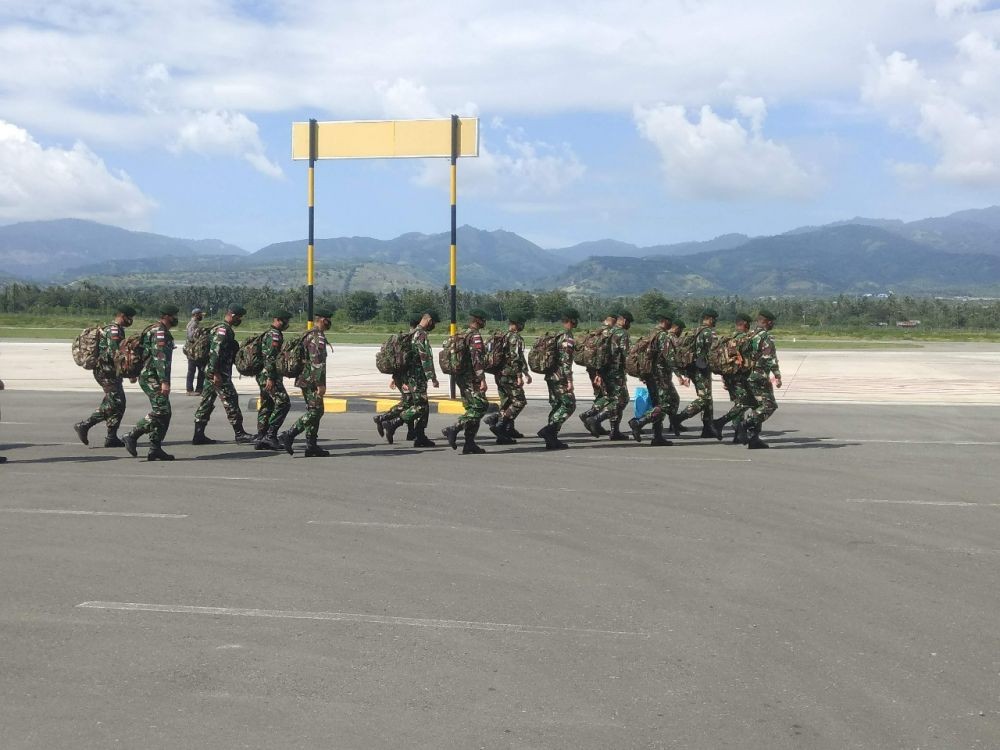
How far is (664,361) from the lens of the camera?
1530 centimetres

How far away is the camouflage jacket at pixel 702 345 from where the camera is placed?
51.0 feet

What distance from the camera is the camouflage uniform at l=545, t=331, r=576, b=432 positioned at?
47.9ft

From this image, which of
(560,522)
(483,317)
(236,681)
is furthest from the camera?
(483,317)

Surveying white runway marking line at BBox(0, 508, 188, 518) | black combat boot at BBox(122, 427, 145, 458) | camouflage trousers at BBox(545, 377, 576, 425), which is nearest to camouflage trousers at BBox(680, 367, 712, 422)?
camouflage trousers at BBox(545, 377, 576, 425)

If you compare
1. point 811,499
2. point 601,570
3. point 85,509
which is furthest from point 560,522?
point 85,509

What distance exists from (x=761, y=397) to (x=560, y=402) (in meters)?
2.43

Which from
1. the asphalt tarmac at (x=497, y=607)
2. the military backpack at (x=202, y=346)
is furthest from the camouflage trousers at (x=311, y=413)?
the military backpack at (x=202, y=346)

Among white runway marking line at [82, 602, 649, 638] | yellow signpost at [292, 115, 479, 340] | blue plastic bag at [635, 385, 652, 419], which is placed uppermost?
yellow signpost at [292, 115, 479, 340]

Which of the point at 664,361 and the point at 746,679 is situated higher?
the point at 664,361

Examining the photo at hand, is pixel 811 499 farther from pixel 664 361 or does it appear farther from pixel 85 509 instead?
pixel 85 509

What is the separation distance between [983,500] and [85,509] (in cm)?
783

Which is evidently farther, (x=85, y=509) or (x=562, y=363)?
(x=562, y=363)

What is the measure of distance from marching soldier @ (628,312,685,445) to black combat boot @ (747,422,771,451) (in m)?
1.08

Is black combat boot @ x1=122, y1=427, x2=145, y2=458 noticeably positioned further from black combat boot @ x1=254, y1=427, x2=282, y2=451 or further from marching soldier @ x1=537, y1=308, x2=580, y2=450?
marching soldier @ x1=537, y1=308, x2=580, y2=450
